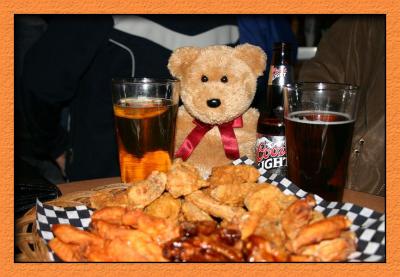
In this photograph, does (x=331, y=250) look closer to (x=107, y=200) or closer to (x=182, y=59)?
(x=107, y=200)

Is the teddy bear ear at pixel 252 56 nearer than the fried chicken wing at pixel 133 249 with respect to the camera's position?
No

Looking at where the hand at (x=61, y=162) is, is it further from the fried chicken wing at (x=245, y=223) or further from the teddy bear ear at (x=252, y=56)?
the fried chicken wing at (x=245, y=223)

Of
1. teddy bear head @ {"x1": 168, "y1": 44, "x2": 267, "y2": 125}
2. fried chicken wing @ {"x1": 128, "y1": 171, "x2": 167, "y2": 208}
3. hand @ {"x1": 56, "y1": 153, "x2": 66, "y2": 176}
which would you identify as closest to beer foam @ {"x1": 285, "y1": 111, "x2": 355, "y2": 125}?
teddy bear head @ {"x1": 168, "y1": 44, "x2": 267, "y2": 125}

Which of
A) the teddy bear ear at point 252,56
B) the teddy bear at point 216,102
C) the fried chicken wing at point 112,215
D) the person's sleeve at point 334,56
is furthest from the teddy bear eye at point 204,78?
the person's sleeve at point 334,56

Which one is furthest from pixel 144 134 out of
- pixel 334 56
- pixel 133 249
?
pixel 334 56

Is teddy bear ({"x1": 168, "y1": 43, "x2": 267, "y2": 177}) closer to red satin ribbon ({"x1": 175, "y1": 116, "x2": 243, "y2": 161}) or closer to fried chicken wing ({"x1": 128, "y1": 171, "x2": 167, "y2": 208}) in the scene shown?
red satin ribbon ({"x1": 175, "y1": 116, "x2": 243, "y2": 161})

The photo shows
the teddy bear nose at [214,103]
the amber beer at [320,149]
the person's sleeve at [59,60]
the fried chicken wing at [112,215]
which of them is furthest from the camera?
the person's sleeve at [59,60]

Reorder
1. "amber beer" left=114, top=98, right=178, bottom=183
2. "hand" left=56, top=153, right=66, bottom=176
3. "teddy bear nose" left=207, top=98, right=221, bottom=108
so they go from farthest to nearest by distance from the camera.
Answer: "hand" left=56, top=153, right=66, bottom=176, "teddy bear nose" left=207, top=98, right=221, bottom=108, "amber beer" left=114, top=98, right=178, bottom=183
